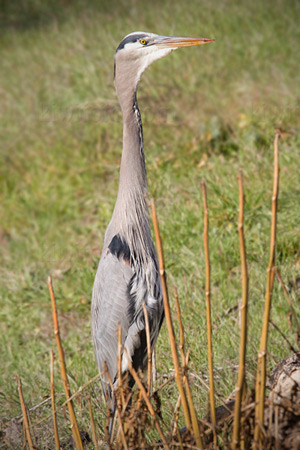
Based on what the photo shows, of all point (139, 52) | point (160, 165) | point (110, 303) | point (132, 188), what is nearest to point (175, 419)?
point (110, 303)

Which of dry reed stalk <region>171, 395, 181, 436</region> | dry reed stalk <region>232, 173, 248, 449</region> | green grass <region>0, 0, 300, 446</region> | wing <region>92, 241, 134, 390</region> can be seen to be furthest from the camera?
green grass <region>0, 0, 300, 446</region>

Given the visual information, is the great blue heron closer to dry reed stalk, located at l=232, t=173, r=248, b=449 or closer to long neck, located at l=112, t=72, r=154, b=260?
long neck, located at l=112, t=72, r=154, b=260

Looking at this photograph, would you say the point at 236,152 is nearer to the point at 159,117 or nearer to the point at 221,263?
the point at 159,117

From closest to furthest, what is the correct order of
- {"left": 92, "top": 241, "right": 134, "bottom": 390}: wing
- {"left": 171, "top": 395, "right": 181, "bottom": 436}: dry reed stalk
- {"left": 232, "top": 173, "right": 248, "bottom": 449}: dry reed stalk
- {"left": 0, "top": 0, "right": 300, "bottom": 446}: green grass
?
{"left": 232, "top": 173, "right": 248, "bottom": 449}: dry reed stalk → {"left": 171, "top": 395, "right": 181, "bottom": 436}: dry reed stalk → {"left": 92, "top": 241, "right": 134, "bottom": 390}: wing → {"left": 0, "top": 0, "right": 300, "bottom": 446}: green grass

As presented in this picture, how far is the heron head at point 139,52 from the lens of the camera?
2.73m

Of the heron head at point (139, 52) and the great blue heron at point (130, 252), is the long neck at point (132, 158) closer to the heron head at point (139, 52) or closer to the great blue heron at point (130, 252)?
the great blue heron at point (130, 252)

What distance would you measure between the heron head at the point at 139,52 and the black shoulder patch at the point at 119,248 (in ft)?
2.46

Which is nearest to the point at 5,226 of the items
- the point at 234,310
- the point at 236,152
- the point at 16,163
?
the point at 16,163

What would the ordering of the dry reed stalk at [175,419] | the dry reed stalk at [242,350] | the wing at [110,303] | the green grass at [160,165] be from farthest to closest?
the green grass at [160,165] < the wing at [110,303] < the dry reed stalk at [175,419] < the dry reed stalk at [242,350]

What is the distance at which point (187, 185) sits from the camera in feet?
15.4

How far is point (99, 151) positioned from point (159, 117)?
69 cm

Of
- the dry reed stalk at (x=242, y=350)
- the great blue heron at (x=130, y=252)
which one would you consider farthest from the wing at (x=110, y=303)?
the dry reed stalk at (x=242, y=350)

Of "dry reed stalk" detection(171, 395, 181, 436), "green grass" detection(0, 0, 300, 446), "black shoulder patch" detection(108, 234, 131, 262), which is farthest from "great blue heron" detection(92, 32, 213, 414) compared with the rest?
"dry reed stalk" detection(171, 395, 181, 436)

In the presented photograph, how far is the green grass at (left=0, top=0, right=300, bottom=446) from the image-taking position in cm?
356
